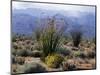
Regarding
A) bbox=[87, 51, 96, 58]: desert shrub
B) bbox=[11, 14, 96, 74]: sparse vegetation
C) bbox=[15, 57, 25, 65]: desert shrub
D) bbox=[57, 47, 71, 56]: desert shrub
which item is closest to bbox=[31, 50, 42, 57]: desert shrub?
bbox=[11, 14, 96, 74]: sparse vegetation

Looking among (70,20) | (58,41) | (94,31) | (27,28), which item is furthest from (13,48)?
(94,31)

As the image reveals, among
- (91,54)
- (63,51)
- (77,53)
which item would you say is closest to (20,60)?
(63,51)

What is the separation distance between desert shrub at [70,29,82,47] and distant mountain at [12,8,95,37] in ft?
0.15

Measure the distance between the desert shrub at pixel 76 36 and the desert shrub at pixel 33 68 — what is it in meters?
0.48

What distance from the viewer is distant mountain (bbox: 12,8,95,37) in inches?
95.0

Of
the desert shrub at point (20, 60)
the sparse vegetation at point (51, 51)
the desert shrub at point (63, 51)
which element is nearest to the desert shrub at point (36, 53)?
the sparse vegetation at point (51, 51)

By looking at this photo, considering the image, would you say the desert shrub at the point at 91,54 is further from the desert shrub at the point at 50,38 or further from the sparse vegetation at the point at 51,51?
the desert shrub at the point at 50,38

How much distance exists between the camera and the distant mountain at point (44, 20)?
2.41 metres

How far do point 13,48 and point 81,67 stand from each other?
0.83m

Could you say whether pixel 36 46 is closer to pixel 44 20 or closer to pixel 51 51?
pixel 51 51

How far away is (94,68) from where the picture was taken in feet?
8.96

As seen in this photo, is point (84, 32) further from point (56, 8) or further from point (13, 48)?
point (13, 48)
